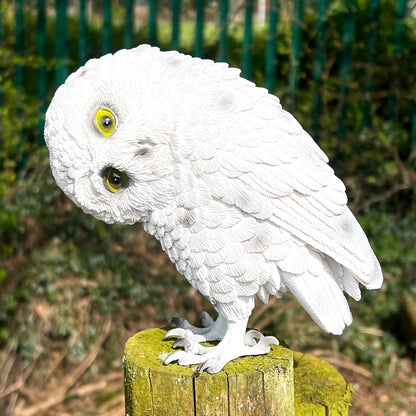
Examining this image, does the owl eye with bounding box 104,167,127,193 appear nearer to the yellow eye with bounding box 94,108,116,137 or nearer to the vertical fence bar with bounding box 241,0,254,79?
the yellow eye with bounding box 94,108,116,137

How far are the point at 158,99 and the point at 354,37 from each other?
372 cm

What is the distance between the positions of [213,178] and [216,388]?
0.61 m

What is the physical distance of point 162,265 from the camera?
4.16 meters

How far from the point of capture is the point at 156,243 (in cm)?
425

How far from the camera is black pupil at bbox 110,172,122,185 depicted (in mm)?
1704

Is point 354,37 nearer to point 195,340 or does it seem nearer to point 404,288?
point 404,288

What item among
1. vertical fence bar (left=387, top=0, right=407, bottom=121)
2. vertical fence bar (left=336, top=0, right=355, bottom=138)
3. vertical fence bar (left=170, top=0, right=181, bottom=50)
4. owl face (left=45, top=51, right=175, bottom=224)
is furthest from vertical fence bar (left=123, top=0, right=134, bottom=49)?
owl face (left=45, top=51, right=175, bottom=224)

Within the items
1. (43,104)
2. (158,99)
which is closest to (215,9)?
(43,104)

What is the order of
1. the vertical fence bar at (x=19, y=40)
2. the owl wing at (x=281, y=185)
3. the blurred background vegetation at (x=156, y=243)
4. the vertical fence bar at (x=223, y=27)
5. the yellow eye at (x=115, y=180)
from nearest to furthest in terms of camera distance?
the owl wing at (x=281, y=185) → the yellow eye at (x=115, y=180) → the blurred background vegetation at (x=156, y=243) → the vertical fence bar at (x=223, y=27) → the vertical fence bar at (x=19, y=40)

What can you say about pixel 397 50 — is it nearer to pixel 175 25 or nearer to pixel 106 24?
pixel 175 25

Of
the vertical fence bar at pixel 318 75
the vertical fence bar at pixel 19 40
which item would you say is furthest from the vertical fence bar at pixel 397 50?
the vertical fence bar at pixel 19 40

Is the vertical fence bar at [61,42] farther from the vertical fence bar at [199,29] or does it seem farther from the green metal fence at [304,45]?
the vertical fence bar at [199,29]

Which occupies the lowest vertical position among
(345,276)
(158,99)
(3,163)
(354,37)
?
(3,163)

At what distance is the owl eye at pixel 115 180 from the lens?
1702 millimetres
